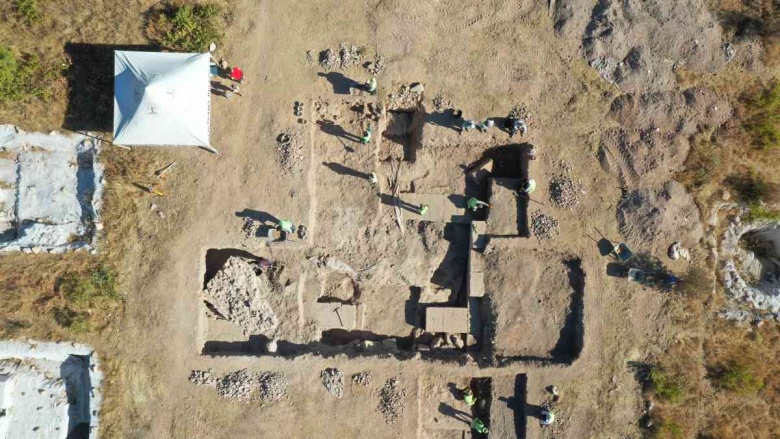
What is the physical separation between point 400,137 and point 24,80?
1117 centimetres

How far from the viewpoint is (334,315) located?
42.7 feet

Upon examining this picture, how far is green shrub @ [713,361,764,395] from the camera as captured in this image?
1235cm

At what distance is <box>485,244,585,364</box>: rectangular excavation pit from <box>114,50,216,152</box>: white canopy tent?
9.22m

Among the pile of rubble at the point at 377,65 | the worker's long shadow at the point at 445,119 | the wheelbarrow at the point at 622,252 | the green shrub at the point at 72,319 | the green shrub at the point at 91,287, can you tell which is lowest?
the green shrub at the point at 72,319

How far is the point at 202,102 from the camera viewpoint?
1091cm

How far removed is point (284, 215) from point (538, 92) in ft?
28.0

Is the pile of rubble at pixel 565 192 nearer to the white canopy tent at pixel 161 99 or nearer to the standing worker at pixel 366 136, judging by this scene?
the standing worker at pixel 366 136

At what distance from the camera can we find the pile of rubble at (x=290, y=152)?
40.5 feet

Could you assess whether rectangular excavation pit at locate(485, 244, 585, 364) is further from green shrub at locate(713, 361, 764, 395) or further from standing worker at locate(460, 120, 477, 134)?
green shrub at locate(713, 361, 764, 395)

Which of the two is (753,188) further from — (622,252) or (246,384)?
(246,384)

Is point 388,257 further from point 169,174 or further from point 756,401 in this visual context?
point 756,401

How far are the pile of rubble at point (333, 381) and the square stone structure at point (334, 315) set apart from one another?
4.65 ft

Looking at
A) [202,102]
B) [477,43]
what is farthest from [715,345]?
[202,102]

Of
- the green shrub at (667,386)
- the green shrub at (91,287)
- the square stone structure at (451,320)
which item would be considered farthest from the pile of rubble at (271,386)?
the green shrub at (667,386)
